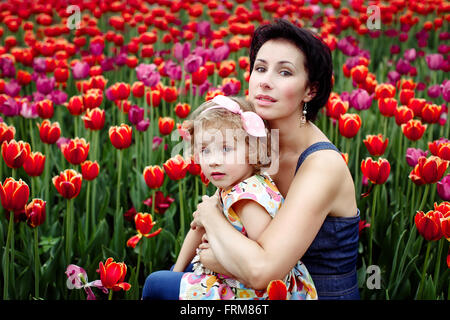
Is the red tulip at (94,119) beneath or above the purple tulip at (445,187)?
above

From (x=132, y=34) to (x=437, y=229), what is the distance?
5896mm

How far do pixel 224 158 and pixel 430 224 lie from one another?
88 centimetres

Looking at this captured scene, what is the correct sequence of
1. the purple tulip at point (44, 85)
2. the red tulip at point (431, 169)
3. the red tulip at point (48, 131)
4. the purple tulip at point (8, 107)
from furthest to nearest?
1. the purple tulip at point (44, 85)
2. the purple tulip at point (8, 107)
3. the red tulip at point (48, 131)
4. the red tulip at point (431, 169)

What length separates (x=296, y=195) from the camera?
6.20ft

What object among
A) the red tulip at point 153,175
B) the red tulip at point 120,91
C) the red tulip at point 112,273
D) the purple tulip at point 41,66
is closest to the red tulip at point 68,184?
the red tulip at point 153,175

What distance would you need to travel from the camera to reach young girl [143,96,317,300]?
76.3 inches

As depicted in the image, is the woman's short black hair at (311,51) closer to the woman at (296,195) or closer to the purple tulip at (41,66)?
the woman at (296,195)

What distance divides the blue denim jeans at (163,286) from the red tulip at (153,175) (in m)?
0.61

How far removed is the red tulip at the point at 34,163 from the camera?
2432mm

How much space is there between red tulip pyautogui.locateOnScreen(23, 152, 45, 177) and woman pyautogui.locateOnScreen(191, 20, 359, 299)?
817 millimetres

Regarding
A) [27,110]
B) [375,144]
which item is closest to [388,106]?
[375,144]

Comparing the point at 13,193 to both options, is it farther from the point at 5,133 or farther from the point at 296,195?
the point at 296,195
